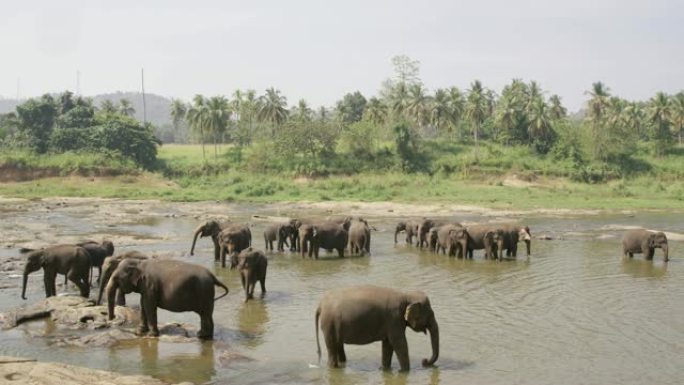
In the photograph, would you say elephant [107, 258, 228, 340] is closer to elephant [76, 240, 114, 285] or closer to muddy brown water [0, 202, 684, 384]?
muddy brown water [0, 202, 684, 384]

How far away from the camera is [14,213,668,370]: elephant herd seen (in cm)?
1168

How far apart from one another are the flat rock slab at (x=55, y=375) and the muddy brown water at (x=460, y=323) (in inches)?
31.0

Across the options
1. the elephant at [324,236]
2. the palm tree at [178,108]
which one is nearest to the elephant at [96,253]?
the elephant at [324,236]

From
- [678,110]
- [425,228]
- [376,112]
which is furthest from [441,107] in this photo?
[425,228]

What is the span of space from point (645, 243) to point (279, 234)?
13.3 metres

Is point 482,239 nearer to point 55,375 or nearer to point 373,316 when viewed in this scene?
point 373,316

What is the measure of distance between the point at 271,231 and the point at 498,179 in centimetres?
4198

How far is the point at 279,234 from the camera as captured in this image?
27.6 meters

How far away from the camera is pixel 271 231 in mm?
28312

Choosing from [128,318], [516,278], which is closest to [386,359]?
[128,318]

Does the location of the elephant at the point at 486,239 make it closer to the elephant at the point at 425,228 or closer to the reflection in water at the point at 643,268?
the elephant at the point at 425,228

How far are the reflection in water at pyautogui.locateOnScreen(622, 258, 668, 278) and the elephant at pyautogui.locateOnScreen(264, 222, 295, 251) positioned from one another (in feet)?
39.3

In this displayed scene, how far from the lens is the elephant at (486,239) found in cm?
2634

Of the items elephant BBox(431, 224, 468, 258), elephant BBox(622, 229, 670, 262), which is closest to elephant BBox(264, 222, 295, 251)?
elephant BBox(431, 224, 468, 258)
